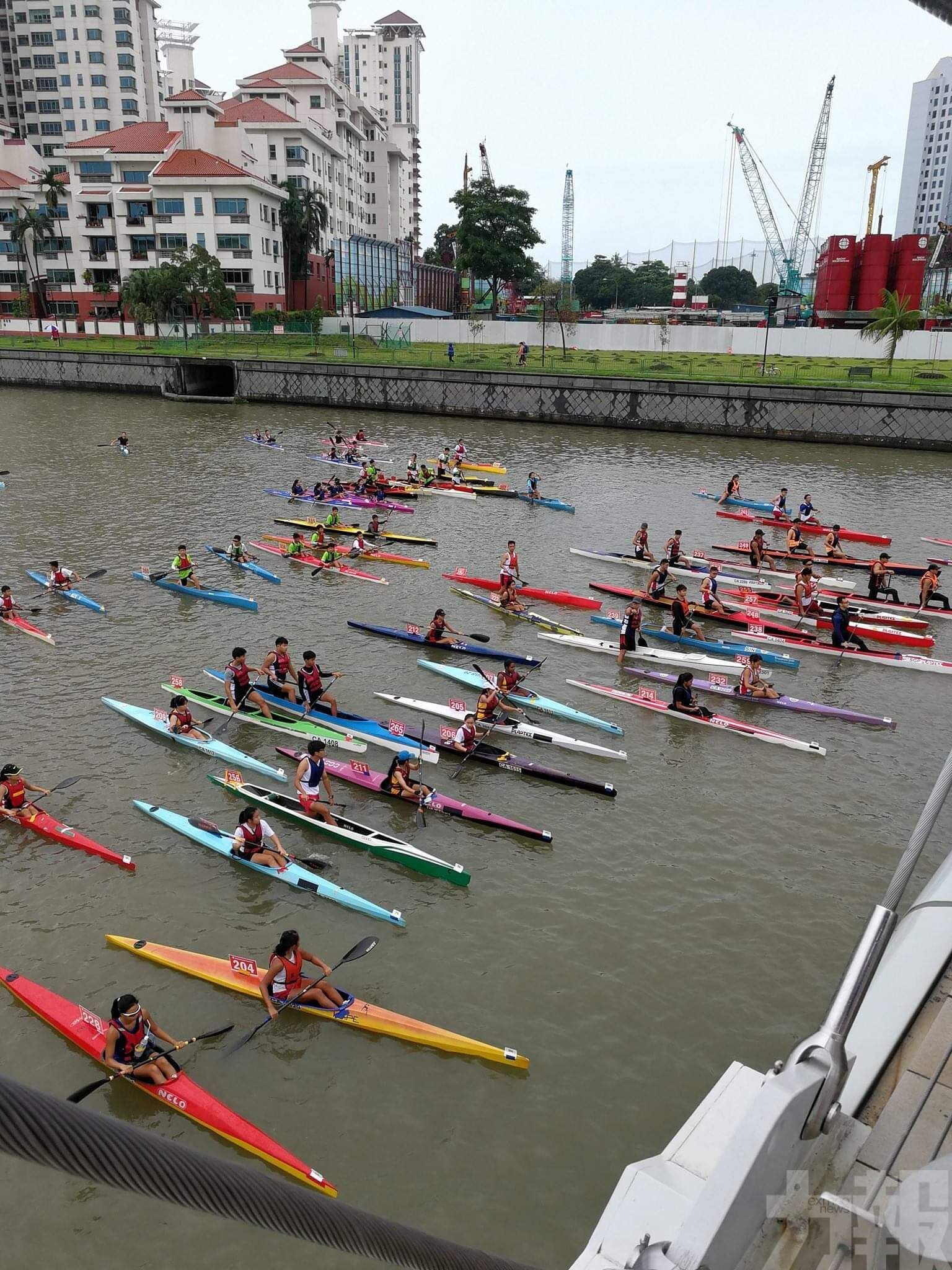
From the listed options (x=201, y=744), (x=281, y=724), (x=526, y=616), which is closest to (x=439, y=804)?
(x=281, y=724)

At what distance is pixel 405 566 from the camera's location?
1203 inches

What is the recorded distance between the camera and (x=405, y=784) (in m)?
15.7

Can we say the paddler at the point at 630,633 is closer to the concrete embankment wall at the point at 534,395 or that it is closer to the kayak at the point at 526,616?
the kayak at the point at 526,616

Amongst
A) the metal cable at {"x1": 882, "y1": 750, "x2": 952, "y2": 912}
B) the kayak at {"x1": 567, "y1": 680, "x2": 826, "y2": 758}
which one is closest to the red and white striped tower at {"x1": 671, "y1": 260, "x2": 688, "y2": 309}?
the kayak at {"x1": 567, "y1": 680, "x2": 826, "y2": 758}

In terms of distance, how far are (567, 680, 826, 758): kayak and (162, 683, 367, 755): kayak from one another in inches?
245

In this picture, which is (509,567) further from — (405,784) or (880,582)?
(405,784)

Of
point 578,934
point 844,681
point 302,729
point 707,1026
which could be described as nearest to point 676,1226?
point 707,1026

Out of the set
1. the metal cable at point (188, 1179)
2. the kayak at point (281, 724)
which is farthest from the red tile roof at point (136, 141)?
the metal cable at point (188, 1179)

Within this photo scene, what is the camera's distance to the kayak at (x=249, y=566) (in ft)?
94.8

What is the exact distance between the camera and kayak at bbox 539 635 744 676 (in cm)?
2195

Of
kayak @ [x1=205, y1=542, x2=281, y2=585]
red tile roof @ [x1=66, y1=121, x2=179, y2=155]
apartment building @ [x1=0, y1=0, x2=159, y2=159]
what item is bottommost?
kayak @ [x1=205, y1=542, x2=281, y2=585]

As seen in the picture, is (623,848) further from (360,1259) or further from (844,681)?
(844,681)

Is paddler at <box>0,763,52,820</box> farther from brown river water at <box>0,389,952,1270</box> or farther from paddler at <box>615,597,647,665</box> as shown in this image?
paddler at <box>615,597,647,665</box>

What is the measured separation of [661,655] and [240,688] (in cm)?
1094
